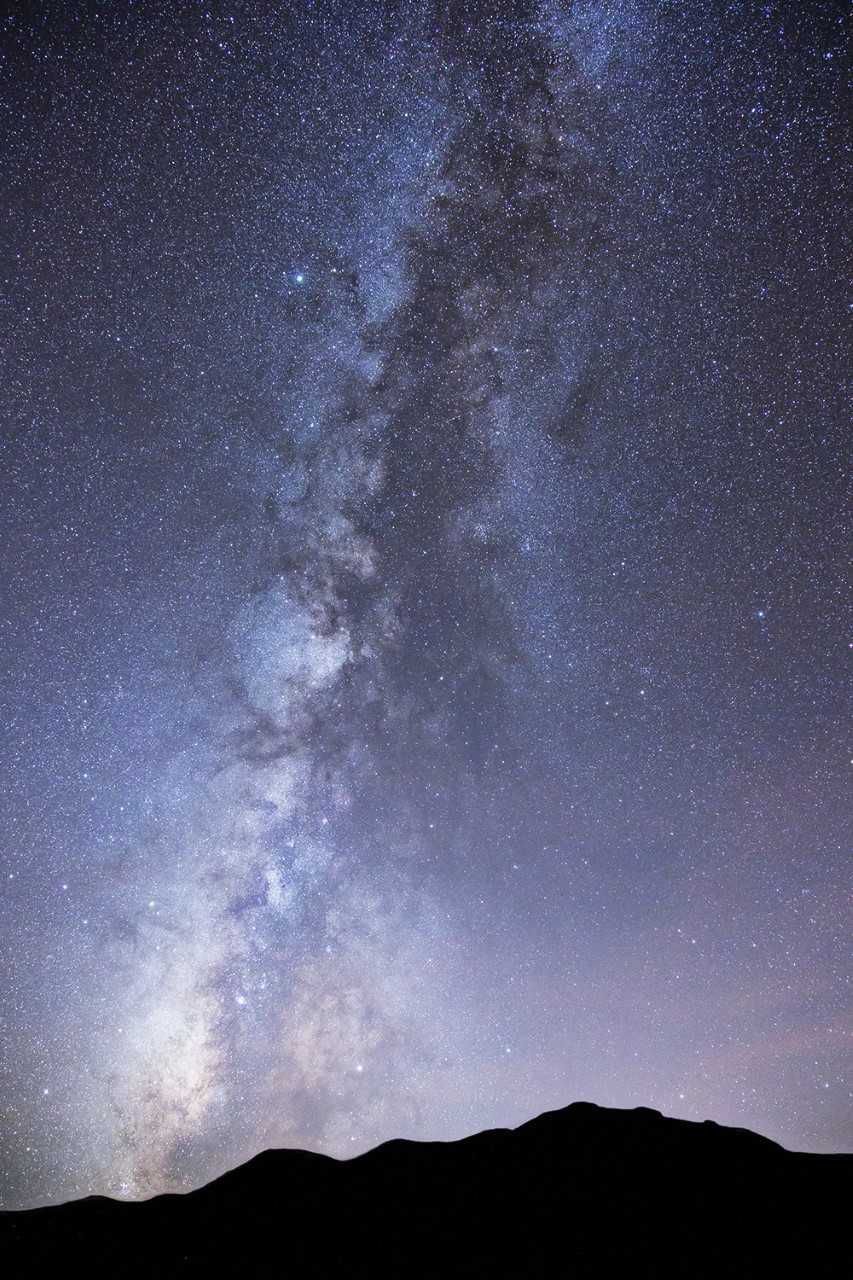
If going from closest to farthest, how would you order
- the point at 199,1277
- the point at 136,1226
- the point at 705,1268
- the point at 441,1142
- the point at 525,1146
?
the point at 705,1268 → the point at 199,1277 → the point at 136,1226 → the point at 525,1146 → the point at 441,1142

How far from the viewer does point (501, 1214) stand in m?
9.10

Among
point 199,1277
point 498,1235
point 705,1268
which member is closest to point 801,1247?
point 705,1268

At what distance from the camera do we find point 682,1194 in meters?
9.06

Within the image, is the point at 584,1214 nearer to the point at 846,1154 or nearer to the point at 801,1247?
the point at 801,1247

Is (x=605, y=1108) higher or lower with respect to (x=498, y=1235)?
higher

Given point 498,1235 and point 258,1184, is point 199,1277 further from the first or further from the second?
point 498,1235

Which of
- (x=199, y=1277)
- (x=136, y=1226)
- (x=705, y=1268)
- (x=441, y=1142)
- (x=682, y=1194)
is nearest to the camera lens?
(x=705, y=1268)

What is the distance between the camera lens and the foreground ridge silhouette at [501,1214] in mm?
8141

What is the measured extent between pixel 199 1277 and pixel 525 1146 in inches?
181

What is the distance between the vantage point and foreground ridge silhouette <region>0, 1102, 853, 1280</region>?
8141mm

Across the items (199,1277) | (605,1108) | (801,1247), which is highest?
(605,1108)

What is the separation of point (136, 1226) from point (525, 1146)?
17.9 ft

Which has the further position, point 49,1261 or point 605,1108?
point 605,1108

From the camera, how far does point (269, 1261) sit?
A: 8570 millimetres
